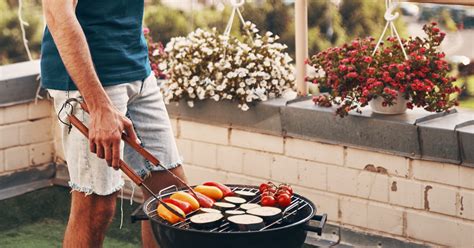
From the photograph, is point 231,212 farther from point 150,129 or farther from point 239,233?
point 150,129

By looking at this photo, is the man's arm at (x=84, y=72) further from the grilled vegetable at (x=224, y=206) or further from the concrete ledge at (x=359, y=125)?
the concrete ledge at (x=359, y=125)

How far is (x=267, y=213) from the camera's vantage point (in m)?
3.50

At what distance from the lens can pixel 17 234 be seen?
532 centimetres

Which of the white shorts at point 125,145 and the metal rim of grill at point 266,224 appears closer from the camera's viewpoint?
the metal rim of grill at point 266,224

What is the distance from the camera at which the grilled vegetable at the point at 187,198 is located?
357cm

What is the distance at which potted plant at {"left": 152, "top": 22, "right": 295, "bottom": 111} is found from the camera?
16.9ft

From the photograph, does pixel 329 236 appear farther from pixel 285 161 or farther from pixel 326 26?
pixel 326 26

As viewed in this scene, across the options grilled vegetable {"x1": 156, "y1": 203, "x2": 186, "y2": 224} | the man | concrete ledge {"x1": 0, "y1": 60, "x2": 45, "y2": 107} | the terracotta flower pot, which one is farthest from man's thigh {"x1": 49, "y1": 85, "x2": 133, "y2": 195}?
concrete ledge {"x1": 0, "y1": 60, "x2": 45, "y2": 107}

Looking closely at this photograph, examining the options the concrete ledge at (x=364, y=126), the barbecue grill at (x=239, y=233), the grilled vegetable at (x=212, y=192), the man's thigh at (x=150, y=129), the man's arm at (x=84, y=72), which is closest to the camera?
the barbecue grill at (x=239, y=233)

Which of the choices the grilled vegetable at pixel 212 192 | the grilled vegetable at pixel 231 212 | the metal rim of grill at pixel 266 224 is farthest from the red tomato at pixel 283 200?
the grilled vegetable at pixel 212 192

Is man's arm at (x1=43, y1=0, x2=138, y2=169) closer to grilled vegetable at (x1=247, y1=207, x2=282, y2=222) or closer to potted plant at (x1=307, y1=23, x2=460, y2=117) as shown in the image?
grilled vegetable at (x1=247, y1=207, x2=282, y2=222)

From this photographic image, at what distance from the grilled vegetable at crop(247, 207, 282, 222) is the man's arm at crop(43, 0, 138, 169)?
0.47m

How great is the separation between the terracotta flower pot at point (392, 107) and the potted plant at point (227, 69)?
60 centimetres

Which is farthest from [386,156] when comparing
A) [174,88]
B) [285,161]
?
[174,88]
